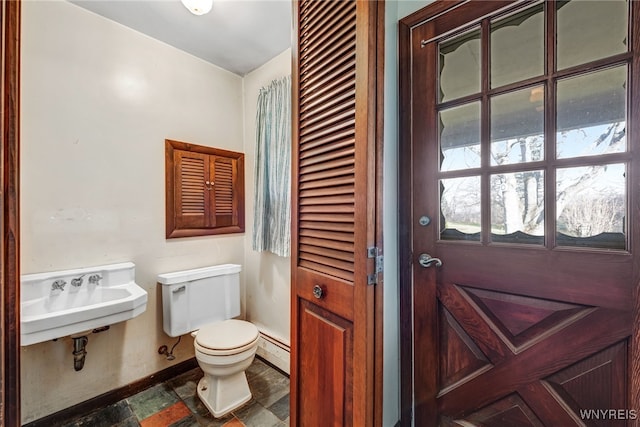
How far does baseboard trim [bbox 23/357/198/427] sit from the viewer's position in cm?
148

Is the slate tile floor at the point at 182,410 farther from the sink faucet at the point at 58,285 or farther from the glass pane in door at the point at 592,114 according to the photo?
the glass pane in door at the point at 592,114

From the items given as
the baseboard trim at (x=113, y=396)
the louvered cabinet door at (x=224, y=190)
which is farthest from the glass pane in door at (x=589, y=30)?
the baseboard trim at (x=113, y=396)

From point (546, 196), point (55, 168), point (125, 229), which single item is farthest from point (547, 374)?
point (55, 168)

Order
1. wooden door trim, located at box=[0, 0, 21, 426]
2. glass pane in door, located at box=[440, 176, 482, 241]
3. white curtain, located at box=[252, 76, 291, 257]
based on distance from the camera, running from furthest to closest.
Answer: white curtain, located at box=[252, 76, 291, 257] → glass pane in door, located at box=[440, 176, 482, 241] → wooden door trim, located at box=[0, 0, 21, 426]

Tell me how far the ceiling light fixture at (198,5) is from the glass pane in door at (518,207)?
1.67 metres

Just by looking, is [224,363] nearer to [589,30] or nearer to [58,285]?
[58,285]

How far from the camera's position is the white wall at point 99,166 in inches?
56.9

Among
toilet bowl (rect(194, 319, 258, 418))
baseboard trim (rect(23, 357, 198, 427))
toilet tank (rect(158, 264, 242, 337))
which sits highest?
toilet tank (rect(158, 264, 242, 337))

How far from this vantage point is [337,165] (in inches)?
36.3

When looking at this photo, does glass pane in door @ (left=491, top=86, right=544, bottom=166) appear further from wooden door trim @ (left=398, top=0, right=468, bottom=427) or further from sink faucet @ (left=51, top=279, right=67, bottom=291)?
sink faucet @ (left=51, top=279, right=67, bottom=291)

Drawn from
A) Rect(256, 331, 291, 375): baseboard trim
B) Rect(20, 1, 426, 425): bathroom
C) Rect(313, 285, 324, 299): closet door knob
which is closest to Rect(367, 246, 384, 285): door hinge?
Rect(313, 285, 324, 299): closet door knob

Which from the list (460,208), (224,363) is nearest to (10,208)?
(224,363)

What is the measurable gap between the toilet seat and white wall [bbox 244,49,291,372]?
0.35 meters

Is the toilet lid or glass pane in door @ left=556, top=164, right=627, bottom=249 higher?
glass pane in door @ left=556, top=164, right=627, bottom=249
